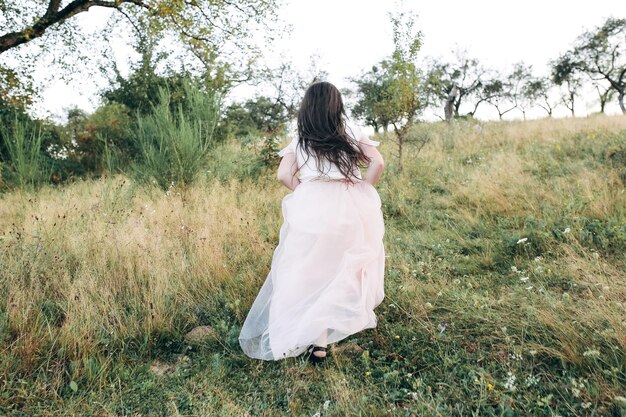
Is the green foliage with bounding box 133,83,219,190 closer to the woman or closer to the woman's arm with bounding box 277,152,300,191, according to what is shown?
the woman's arm with bounding box 277,152,300,191

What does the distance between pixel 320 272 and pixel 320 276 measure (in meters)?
0.03

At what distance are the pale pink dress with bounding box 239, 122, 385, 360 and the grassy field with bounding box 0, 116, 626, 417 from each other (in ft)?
0.66

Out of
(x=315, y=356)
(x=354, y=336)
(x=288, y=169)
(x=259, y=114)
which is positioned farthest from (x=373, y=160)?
(x=259, y=114)

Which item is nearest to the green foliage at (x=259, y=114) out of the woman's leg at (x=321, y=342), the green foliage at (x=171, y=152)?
the green foliage at (x=171, y=152)

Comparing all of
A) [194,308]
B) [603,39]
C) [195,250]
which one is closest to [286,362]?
[194,308]

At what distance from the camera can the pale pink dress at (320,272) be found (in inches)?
113

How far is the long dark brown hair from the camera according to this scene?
3107mm

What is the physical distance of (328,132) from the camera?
124 inches

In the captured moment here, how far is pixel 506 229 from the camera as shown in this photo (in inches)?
200

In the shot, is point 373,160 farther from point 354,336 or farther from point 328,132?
point 354,336

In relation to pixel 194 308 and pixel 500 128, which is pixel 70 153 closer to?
pixel 194 308

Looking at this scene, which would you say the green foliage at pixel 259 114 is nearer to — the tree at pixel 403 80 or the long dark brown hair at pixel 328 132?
the tree at pixel 403 80

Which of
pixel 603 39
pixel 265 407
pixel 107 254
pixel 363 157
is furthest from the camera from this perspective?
pixel 603 39

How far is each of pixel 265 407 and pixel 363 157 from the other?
6.30 ft
